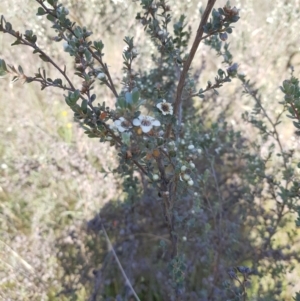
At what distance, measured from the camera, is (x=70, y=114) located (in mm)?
4141

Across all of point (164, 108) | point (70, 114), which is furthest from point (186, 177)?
point (70, 114)

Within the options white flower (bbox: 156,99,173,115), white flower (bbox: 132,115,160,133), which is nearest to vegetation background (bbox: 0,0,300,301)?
white flower (bbox: 156,99,173,115)

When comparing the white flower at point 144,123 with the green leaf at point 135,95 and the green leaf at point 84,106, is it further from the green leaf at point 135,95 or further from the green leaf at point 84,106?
the green leaf at point 84,106

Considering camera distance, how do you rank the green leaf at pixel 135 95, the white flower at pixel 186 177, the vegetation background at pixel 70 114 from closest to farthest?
the green leaf at pixel 135 95 < the white flower at pixel 186 177 < the vegetation background at pixel 70 114

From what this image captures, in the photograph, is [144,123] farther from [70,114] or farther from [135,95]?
[70,114]

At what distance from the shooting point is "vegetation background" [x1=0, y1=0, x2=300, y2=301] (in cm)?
346

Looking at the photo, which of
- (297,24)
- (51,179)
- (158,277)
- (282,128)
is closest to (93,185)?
(51,179)

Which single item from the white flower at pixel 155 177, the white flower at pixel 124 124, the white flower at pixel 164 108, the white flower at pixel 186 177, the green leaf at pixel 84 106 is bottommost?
the white flower at pixel 124 124

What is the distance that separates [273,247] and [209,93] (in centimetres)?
202

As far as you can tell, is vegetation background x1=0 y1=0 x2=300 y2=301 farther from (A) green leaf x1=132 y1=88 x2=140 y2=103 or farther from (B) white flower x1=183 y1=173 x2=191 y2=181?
(A) green leaf x1=132 y1=88 x2=140 y2=103

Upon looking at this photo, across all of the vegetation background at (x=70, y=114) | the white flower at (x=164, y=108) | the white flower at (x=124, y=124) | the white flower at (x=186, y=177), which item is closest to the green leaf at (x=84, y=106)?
the white flower at (x=124, y=124)

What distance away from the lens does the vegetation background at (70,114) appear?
11.4ft

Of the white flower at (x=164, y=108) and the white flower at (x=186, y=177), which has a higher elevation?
the white flower at (x=164, y=108)

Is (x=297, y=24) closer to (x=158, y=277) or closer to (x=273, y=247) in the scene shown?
(x=273, y=247)
